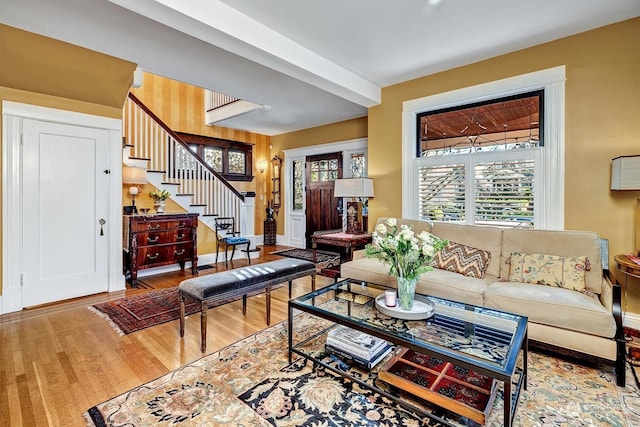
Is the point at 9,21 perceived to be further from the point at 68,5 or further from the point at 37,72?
the point at 68,5

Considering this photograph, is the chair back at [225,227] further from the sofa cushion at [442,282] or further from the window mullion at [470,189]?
the window mullion at [470,189]

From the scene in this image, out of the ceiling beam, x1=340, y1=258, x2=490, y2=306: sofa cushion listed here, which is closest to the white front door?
the ceiling beam

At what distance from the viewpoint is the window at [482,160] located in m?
3.34

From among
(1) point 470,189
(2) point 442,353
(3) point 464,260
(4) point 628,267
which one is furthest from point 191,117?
(4) point 628,267

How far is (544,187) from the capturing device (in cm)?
320

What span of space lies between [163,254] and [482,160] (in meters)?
4.61

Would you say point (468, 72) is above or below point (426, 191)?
above

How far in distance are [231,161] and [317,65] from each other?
433 cm

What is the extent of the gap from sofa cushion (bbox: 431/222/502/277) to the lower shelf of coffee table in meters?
1.46

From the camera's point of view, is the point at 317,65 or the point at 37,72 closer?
the point at 37,72

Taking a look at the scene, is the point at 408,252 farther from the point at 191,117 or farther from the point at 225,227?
the point at 191,117

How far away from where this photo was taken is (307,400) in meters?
1.82

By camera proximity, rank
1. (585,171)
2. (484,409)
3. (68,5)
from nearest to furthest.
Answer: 1. (484,409)
2. (68,5)
3. (585,171)

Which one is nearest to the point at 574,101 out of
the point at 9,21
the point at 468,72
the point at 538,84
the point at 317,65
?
the point at 538,84
